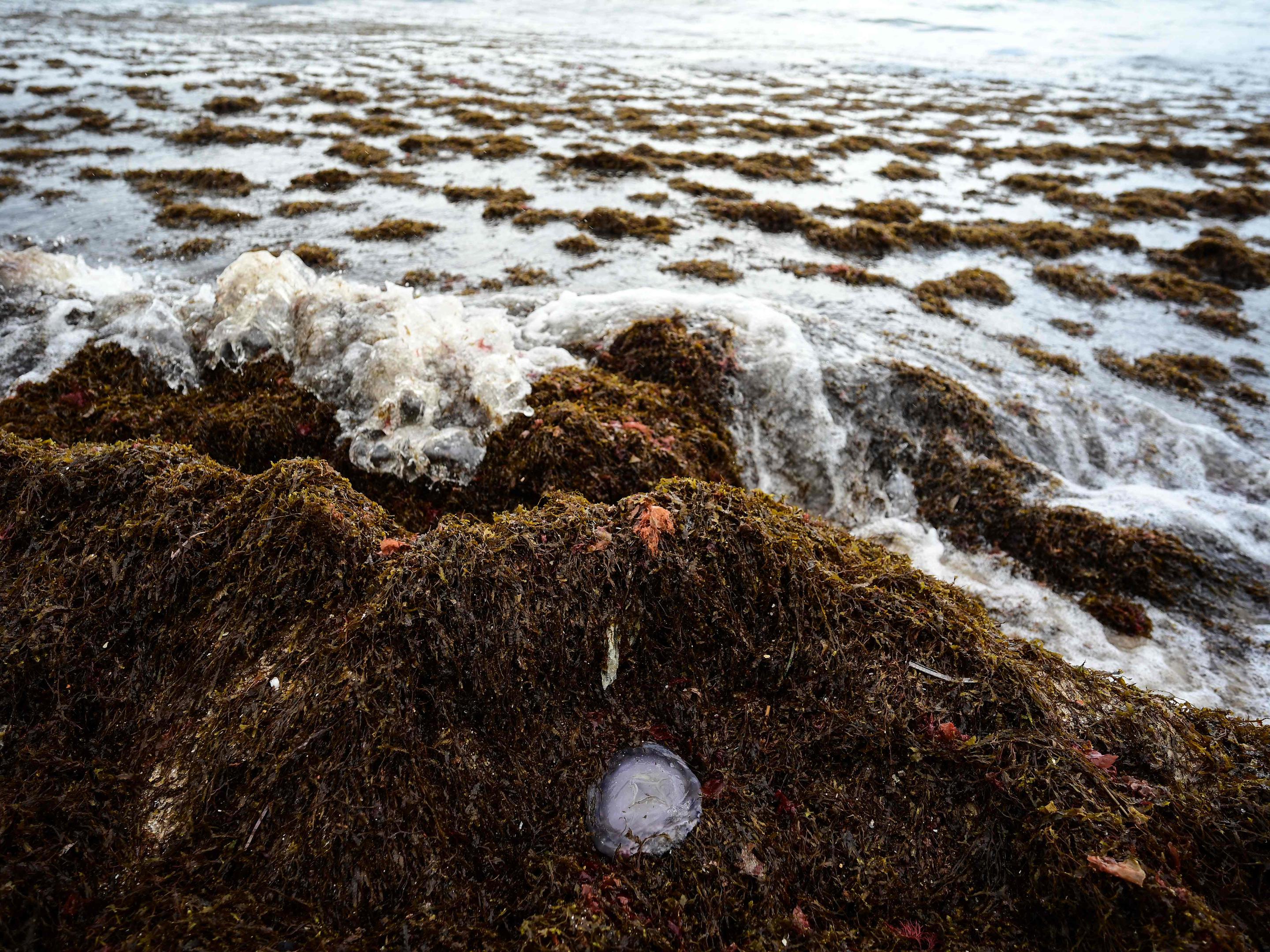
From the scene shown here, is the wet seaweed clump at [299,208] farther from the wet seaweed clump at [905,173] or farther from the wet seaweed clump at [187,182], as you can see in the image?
the wet seaweed clump at [905,173]

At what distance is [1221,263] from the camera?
8.49 m

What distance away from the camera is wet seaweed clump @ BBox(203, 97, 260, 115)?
42.0 feet

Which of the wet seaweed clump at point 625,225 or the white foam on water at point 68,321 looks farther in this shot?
the wet seaweed clump at point 625,225

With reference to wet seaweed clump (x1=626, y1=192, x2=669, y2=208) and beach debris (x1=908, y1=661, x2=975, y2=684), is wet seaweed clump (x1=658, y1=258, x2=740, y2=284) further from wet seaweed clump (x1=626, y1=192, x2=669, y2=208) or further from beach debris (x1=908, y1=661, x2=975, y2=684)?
beach debris (x1=908, y1=661, x2=975, y2=684)

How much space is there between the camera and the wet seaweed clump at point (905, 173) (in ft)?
37.7

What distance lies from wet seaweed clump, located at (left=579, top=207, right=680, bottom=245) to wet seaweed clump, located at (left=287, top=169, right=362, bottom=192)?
3.17m

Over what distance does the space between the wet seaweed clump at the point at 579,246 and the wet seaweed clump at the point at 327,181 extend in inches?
160

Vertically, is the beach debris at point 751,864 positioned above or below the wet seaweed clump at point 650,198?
below

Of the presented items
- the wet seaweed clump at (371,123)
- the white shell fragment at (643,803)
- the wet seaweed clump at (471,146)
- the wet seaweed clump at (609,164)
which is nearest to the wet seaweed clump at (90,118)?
the wet seaweed clump at (371,123)

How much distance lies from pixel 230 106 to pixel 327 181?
6294 millimetres

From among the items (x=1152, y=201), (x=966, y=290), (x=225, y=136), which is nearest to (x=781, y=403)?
(x=966, y=290)

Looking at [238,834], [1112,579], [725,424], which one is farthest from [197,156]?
[1112,579]

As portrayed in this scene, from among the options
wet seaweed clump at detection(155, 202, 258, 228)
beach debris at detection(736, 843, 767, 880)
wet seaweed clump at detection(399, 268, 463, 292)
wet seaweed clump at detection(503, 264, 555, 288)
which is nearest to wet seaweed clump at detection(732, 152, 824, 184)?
wet seaweed clump at detection(503, 264, 555, 288)

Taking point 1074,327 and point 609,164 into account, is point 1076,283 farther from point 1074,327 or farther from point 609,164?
point 609,164
